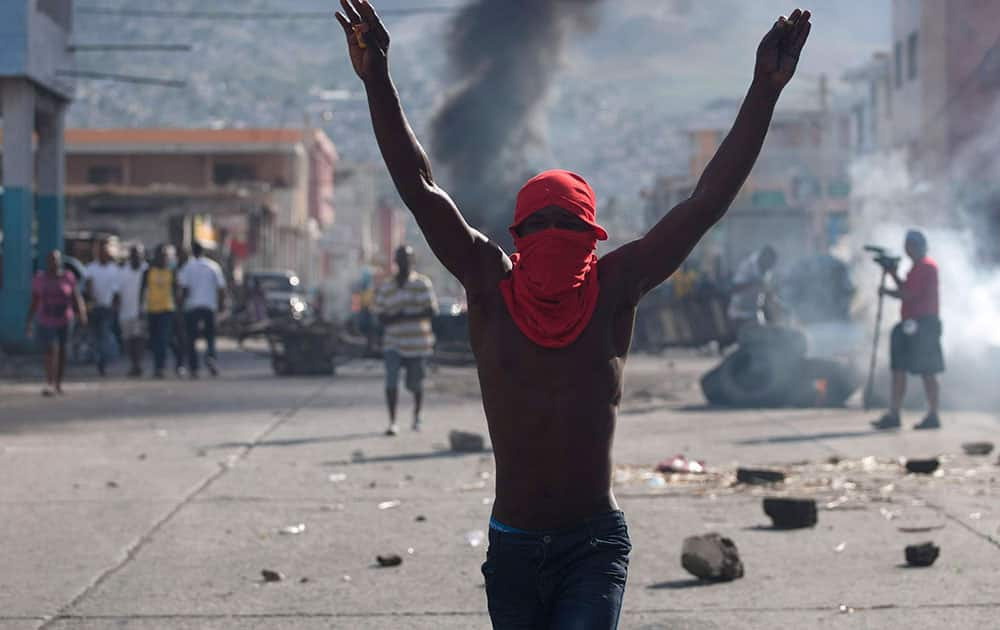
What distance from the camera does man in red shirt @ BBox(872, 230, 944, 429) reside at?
13141 mm

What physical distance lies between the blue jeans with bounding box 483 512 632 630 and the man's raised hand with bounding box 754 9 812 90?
1.24m

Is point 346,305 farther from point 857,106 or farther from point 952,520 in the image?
point 952,520

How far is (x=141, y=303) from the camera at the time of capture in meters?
20.9

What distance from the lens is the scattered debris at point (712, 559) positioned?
6453 millimetres

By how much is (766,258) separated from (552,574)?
1493 centimetres

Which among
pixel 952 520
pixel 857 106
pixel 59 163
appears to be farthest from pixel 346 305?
pixel 952 520

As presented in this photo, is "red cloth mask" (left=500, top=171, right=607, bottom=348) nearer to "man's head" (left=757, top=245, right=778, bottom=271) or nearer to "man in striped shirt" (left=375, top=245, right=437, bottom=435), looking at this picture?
"man in striped shirt" (left=375, top=245, right=437, bottom=435)

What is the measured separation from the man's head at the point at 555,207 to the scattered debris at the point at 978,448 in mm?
8321

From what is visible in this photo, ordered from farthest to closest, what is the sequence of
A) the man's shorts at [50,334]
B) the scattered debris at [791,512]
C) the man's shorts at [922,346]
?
the man's shorts at [50,334] → the man's shorts at [922,346] → the scattered debris at [791,512]

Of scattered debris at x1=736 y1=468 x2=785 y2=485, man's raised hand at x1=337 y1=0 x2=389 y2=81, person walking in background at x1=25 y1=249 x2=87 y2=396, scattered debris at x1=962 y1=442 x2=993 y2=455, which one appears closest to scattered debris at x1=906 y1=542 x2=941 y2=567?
scattered debris at x1=736 y1=468 x2=785 y2=485

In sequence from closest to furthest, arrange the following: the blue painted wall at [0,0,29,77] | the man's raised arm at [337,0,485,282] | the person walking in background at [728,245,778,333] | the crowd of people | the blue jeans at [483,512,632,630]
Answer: the blue jeans at [483,512,632,630] → the man's raised arm at [337,0,485,282] → the crowd of people → the person walking in background at [728,245,778,333] → the blue painted wall at [0,0,29,77]

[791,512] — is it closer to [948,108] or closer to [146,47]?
[146,47]

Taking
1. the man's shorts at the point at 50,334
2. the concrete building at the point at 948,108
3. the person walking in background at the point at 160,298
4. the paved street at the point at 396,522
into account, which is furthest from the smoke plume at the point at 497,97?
the paved street at the point at 396,522

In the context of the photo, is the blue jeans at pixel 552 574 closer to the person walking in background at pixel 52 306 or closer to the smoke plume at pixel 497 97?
the person walking in background at pixel 52 306
